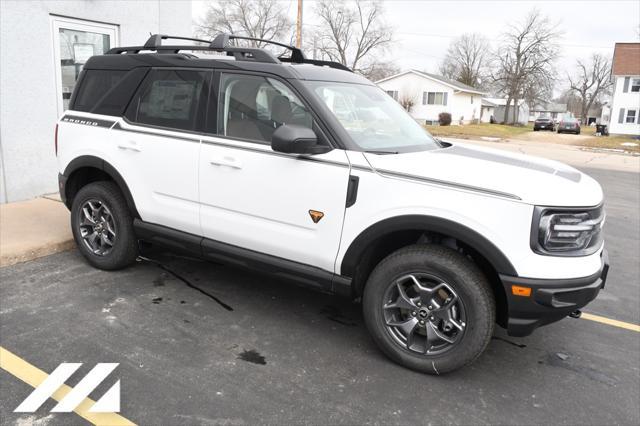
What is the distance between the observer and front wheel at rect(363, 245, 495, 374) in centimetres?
310

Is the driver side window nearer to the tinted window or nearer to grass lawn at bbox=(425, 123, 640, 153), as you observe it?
the tinted window

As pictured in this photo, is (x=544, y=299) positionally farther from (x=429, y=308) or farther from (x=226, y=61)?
(x=226, y=61)

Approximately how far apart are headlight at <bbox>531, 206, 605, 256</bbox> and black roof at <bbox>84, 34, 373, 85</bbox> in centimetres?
187

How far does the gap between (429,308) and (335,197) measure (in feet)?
3.03

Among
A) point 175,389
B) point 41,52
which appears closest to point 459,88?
point 41,52

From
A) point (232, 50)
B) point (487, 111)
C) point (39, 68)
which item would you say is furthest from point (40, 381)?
point (487, 111)

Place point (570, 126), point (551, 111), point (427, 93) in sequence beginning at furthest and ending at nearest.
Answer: point (551, 111)
point (427, 93)
point (570, 126)

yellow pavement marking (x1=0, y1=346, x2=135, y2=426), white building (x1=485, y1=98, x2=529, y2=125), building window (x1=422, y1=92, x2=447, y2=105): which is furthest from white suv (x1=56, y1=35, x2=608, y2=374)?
white building (x1=485, y1=98, x2=529, y2=125)

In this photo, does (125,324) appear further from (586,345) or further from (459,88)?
(459,88)

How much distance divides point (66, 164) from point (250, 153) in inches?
84.0

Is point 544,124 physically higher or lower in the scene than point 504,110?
lower

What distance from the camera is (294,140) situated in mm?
3252

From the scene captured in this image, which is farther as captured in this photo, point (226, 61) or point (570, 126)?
point (570, 126)

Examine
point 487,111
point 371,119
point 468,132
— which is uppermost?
point 487,111
